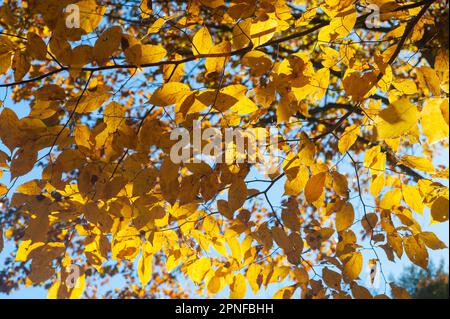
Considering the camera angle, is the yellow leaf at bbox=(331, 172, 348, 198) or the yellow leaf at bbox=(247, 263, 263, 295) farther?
the yellow leaf at bbox=(247, 263, 263, 295)

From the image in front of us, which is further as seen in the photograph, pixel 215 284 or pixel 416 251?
pixel 215 284

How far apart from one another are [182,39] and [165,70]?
390 centimetres

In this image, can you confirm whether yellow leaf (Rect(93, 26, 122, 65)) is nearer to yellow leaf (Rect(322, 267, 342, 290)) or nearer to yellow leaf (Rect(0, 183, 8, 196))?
yellow leaf (Rect(0, 183, 8, 196))

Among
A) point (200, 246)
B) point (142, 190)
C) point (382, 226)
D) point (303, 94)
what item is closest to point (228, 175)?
point (142, 190)

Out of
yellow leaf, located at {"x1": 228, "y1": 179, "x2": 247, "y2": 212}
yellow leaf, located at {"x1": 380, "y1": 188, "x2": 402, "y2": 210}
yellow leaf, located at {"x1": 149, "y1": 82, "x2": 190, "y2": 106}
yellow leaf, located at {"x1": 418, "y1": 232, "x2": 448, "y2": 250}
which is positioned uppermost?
yellow leaf, located at {"x1": 149, "y1": 82, "x2": 190, "y2": 106}

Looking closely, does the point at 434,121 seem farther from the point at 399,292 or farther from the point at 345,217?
the point at 399,292

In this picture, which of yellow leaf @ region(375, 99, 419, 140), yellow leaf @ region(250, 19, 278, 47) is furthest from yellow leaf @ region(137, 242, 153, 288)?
yellow leaf @ region(375, 99, 419, 140)

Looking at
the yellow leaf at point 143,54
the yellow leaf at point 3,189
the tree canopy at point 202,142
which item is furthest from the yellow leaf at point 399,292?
the yellow leaf at point 3,189

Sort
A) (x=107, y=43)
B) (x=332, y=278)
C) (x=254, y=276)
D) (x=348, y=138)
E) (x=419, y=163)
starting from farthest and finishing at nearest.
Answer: (x=254, y=276), (x=332, y=278), (x=348, y=138), (x=419, y=163), (x=107, y=43)

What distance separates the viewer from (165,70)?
181 cm

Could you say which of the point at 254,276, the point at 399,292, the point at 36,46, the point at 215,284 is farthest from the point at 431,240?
the point at 36,46

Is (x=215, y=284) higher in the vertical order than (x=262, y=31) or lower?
lower
